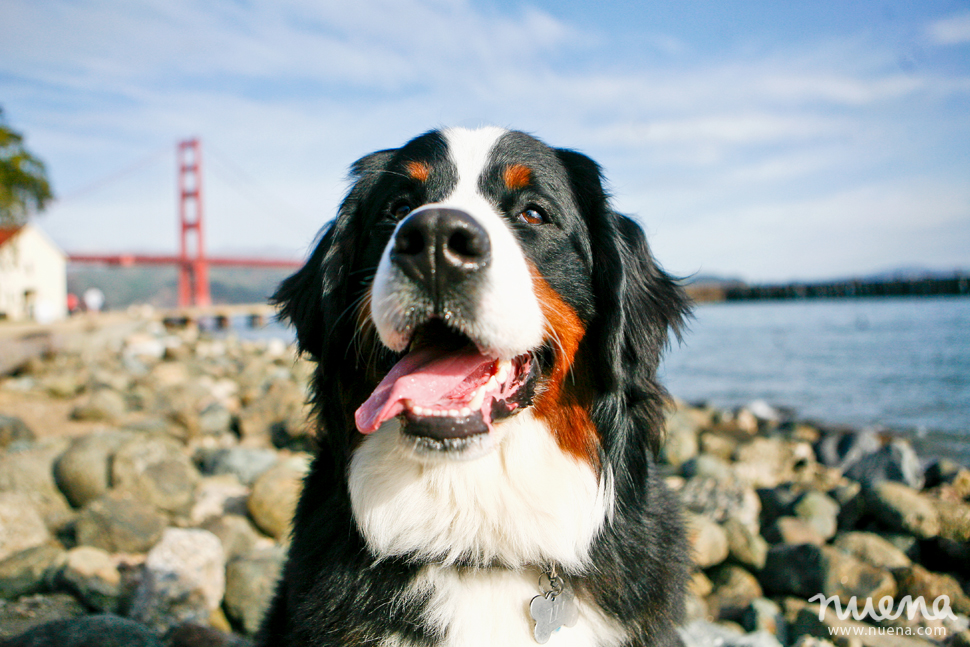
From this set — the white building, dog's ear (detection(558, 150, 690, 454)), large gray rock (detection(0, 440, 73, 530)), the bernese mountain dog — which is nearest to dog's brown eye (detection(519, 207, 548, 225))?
the bernese mountain dog

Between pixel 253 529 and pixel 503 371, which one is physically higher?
pixel 503 371

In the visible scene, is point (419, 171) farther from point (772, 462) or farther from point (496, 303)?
point (772, 462)

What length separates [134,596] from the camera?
3561mm

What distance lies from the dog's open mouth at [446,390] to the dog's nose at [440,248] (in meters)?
0.32

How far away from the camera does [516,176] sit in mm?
2598

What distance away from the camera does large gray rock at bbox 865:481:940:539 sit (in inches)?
208

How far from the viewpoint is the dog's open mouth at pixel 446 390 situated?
2119mm

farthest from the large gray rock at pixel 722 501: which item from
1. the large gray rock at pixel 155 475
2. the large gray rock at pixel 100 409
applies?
the large gray rock at pixel 100 409

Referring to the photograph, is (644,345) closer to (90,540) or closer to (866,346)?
(90,540)

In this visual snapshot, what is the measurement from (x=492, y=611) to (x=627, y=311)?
1.24 m

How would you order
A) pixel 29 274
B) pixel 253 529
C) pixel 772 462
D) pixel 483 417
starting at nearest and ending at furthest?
pixel 483 417 → pixel 253 529 → pixel 772 462 → pixel 29 274

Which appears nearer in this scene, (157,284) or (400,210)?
(400,210)

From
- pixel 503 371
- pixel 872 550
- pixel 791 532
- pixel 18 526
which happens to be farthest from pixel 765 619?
pixel 18 526

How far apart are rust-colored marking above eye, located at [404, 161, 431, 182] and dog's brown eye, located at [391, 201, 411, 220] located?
0.11 m
